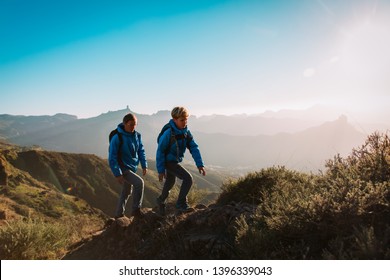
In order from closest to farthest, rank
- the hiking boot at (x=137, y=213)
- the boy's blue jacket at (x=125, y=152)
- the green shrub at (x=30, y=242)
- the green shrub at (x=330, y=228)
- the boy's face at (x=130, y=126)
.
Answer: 1. the green shrub at (x=330, y=228)
2. the green shrub at (x=30, y=242)
3. the hiking boot at (x=137, y=213)
4. the boy's blue jacket at (x=125, y=152)
5. the boy's face at (x=130, y=126)

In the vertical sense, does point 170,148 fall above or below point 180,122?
below

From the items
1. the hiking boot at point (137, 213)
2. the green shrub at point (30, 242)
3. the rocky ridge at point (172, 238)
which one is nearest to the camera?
the rocky ridge at point (172, 238)

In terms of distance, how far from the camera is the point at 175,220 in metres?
5.42

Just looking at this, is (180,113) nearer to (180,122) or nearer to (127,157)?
(180,122)

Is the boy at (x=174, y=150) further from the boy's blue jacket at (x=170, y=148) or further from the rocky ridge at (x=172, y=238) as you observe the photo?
the rocky ridge at (x=172, y=238)

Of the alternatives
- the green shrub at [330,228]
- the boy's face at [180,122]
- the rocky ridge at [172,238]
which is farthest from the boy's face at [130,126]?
the green shrub at [330,228]

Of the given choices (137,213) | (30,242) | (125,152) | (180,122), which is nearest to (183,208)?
(137,213)

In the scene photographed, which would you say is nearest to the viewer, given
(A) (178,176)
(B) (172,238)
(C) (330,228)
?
(C) (330,228)

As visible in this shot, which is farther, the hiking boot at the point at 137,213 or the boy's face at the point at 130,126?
the boy's face at the point at 130,126

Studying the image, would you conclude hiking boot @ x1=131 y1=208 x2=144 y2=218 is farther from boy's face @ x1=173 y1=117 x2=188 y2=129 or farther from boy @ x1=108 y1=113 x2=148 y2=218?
boy's face @ x1=173 y1=117 x2=188 y2=129

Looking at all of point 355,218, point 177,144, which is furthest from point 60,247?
point 355,218

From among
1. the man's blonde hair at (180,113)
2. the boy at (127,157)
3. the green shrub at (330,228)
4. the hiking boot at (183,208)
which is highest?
the man's blonde hair at (180,113)

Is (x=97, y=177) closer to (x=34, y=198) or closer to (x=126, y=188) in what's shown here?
(x=34, y=198)

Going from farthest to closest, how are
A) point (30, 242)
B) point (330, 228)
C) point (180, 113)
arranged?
1. point (180, 113)
2. point (30, 242)
3. point (330, 228)
